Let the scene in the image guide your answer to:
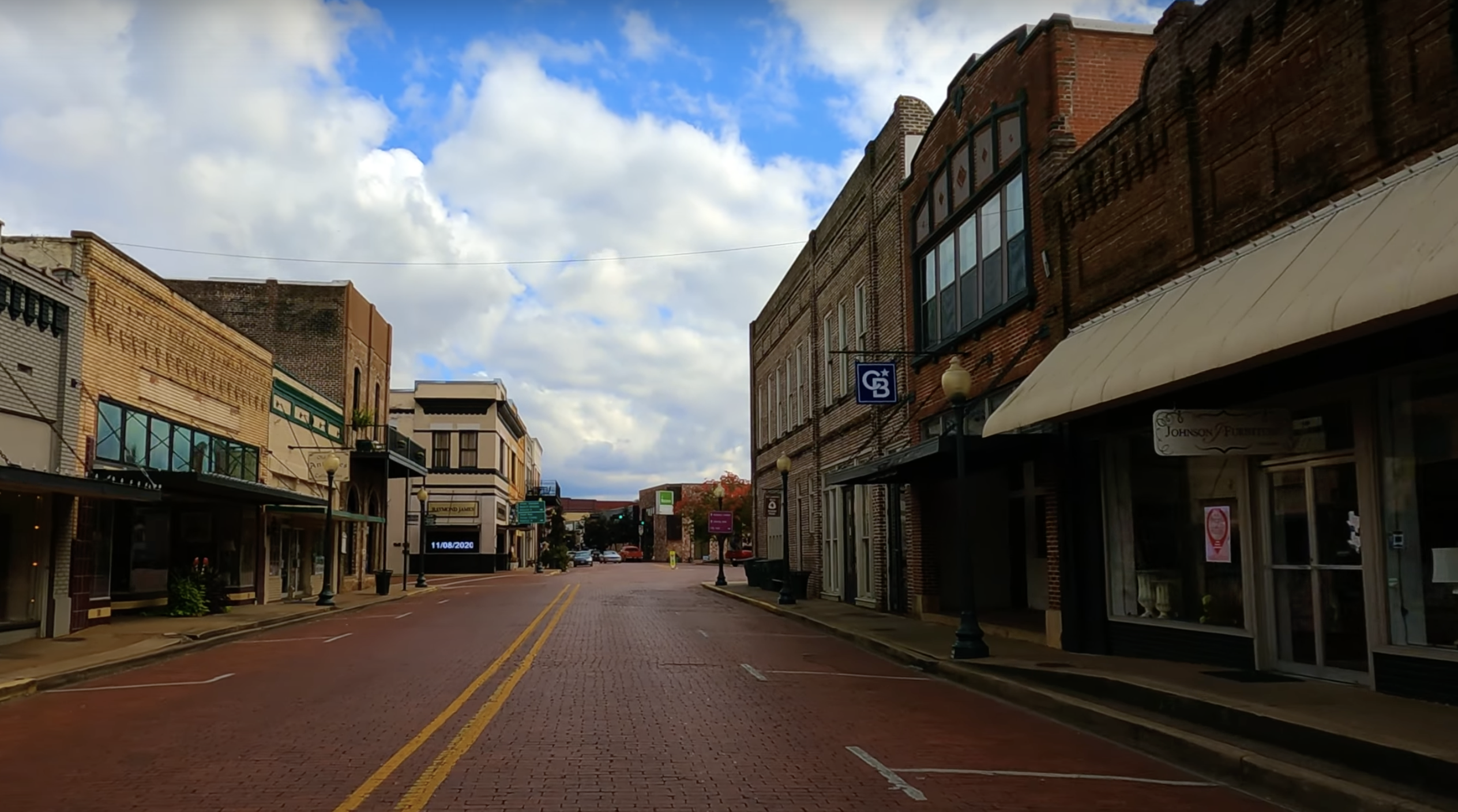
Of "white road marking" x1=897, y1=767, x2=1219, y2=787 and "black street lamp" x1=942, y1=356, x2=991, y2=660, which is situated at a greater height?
"black street lamp" x1=942, y1=356, x2=991, y2=660

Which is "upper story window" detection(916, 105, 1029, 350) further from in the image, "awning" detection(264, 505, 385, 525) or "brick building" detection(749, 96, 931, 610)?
"awning" detection(264, 505, 385, 525)

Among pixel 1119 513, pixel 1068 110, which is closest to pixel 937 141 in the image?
pixel 1068 110

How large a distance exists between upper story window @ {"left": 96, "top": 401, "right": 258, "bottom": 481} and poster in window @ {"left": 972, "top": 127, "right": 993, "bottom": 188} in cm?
1662

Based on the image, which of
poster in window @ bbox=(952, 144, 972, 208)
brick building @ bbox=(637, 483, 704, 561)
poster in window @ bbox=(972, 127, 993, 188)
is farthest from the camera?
brick building @ bbox=(637, 483, 704, 561)

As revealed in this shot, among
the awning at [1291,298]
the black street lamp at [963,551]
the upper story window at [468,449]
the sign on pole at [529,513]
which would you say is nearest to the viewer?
the awning at [1291,298]

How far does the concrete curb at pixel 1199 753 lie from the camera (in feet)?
24.2

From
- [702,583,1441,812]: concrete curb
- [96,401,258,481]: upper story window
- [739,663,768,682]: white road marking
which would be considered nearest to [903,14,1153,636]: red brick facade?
[702,583,1441,812]: concrete curb

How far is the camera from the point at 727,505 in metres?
98.5

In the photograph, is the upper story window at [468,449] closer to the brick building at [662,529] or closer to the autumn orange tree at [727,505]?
the autumn orange tree at [727,505]

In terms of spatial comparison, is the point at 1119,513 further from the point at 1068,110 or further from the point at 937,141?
the point at 937,141

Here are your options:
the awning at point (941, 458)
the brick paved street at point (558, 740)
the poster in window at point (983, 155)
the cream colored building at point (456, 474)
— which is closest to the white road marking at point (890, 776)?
the brick paved street at point (558, 740)

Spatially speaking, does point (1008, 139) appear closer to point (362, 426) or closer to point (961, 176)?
point (961, 176)

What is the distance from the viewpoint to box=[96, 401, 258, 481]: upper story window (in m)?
21.7

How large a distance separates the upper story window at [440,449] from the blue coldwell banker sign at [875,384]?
52.7 meters
